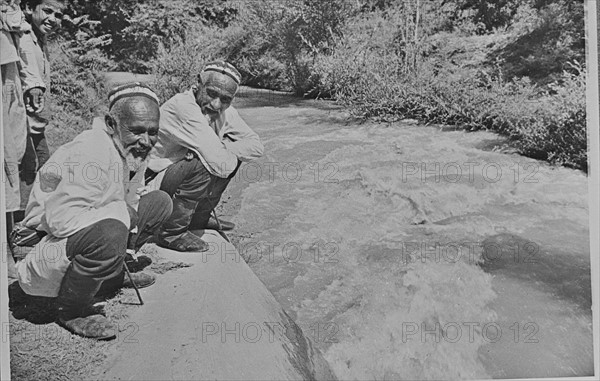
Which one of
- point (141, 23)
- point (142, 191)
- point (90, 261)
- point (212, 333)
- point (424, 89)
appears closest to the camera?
point (90, 261)

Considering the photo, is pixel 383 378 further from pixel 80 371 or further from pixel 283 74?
pixel 283 74

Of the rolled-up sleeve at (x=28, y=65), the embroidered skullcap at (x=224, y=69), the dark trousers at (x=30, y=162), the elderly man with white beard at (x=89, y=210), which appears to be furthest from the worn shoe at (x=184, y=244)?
the rolled-up sleeve at (x=28, y=65)

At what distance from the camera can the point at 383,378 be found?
2.52 m

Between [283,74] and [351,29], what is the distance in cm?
48

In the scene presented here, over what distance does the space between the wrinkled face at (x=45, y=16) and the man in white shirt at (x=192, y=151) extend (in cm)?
68

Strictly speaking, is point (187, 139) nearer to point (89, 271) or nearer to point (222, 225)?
point (222, 225)

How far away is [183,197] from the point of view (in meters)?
2.77

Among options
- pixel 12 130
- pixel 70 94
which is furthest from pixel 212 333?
pixel 70 94

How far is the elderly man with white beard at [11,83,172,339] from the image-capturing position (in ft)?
7.23

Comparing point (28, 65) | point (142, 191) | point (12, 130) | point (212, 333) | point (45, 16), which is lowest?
point (212, 333)

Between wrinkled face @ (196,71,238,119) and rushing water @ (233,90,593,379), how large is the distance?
1.27 ft

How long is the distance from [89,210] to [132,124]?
14.0 inches

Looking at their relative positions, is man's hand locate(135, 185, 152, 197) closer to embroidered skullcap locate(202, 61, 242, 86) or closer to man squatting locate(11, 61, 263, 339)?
man squatting locate(11, 61, 263, 339)

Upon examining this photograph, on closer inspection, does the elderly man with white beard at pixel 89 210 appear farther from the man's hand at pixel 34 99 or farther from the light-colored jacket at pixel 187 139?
the man's hand at pixel 34 99
